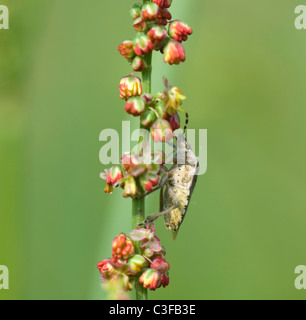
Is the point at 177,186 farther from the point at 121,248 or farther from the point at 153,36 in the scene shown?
the point at 153,36

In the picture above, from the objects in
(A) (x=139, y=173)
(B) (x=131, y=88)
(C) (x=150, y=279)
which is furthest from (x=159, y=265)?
(B) (x=131, y=88)

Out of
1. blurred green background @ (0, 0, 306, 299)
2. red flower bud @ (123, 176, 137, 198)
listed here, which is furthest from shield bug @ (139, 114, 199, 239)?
A: red flower bud @ (123, 176, 137, 198)

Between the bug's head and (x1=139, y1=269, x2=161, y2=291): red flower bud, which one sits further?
the bug's head

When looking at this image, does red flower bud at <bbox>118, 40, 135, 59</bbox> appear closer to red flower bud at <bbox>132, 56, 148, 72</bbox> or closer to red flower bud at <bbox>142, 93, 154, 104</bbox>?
red flower bud at <bbox>132, 56, 148, 72</bbox>

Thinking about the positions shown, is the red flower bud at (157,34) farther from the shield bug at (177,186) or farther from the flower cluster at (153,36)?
the shield bug at (177,186)
